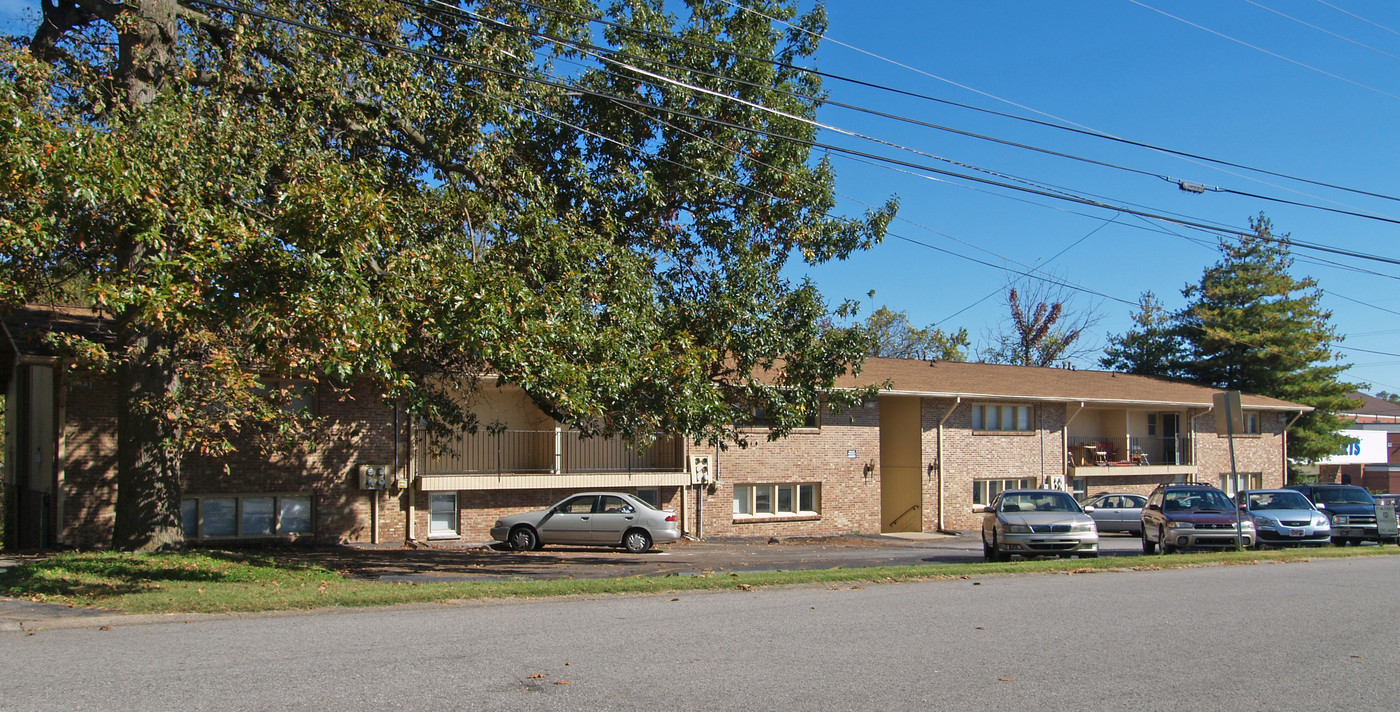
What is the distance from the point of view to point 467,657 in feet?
26.8

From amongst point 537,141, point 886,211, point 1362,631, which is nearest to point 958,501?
point 886,211

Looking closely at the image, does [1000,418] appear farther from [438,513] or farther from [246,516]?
[246,516]

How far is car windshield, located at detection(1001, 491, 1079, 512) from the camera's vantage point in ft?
65.6

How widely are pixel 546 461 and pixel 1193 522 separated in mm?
14562

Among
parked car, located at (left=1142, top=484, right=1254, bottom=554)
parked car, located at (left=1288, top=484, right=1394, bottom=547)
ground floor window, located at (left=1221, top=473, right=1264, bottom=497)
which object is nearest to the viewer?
parked car, located at (left=1142, top=484, right=1254, bottom=554)

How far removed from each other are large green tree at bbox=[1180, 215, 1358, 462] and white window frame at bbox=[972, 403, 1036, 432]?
16.2m

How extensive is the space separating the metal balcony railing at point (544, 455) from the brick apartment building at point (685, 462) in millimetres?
49

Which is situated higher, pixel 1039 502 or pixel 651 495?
pixel 1039 502

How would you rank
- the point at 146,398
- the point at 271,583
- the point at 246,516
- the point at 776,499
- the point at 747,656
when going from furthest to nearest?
the point at 776,499 < the point at 246,516 < the point at 146,398 < the point at 271,583 < the point at 747,656

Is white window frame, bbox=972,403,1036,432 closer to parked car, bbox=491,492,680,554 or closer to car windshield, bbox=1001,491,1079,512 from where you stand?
car windshield, bbox=1001,491,1079,512

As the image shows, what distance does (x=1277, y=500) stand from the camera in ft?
74.4

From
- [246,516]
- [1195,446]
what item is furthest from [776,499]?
[1195,446]

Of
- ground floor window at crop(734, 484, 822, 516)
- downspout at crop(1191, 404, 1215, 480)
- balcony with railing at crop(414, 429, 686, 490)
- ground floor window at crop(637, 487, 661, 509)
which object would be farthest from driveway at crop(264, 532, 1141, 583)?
downspout at crop(1191, 404, 1215, 480)

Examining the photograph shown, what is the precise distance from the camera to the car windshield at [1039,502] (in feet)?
65.6
